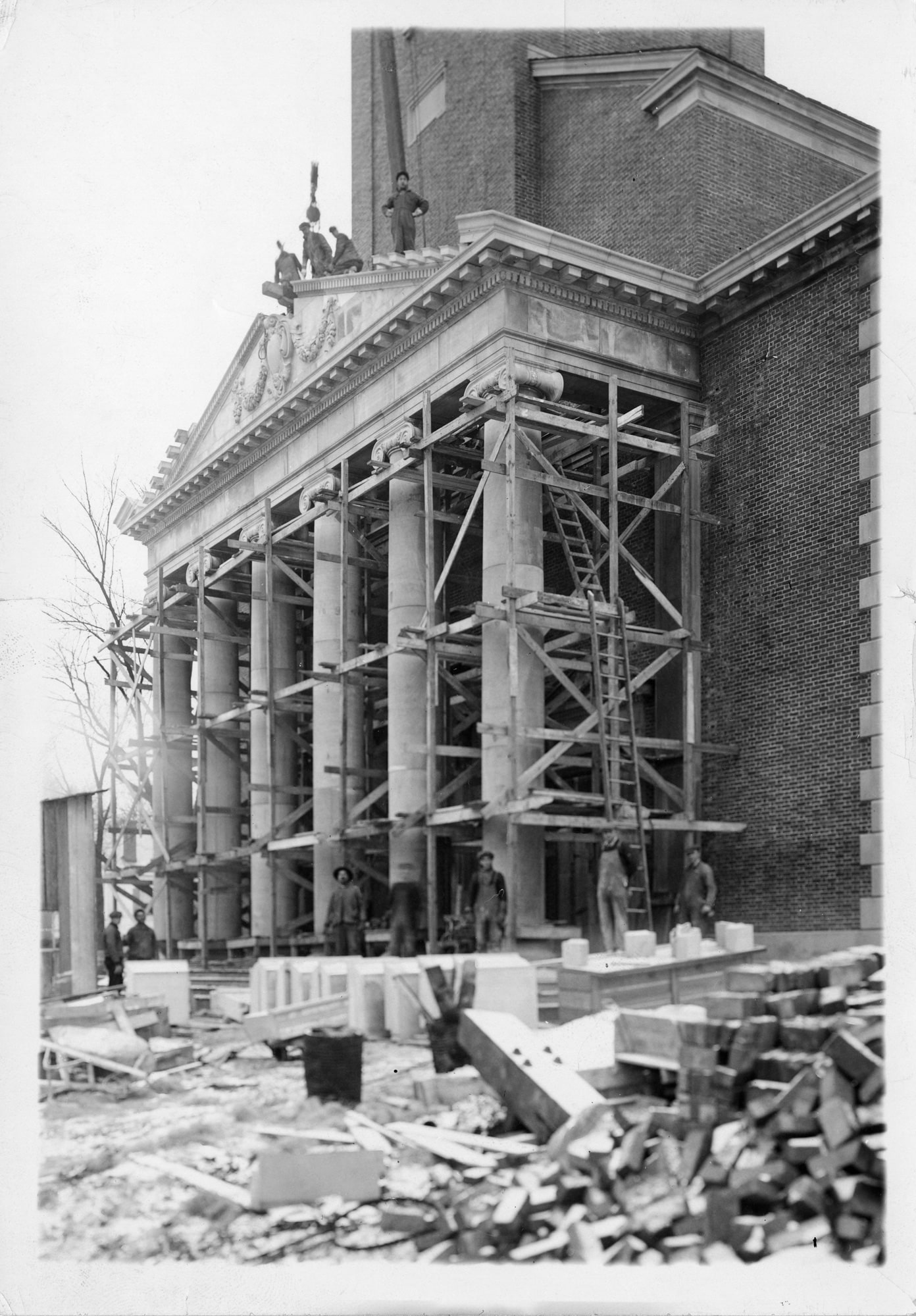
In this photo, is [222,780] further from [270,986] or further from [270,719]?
[270,986]

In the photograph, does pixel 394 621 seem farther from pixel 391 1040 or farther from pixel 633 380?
pixel 391 1040

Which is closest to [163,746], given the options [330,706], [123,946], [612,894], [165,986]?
[330,706]

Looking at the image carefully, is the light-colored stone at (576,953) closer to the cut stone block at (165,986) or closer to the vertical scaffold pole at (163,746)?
the cut stone block at (165,986)

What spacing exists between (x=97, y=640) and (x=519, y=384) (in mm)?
13836

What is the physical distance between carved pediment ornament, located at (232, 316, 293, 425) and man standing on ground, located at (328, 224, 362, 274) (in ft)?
4.98

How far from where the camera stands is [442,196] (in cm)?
3731

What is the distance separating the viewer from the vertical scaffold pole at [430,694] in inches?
988

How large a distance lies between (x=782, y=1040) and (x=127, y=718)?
26497mm

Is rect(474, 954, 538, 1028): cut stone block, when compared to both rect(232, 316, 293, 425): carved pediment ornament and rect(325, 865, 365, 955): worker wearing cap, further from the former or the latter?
rect(232, 316, 293, 425): carved pediment ornament

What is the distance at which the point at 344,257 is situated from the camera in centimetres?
3238

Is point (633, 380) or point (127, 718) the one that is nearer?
point (633, 380)

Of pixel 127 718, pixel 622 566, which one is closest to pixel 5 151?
pixel 622 566

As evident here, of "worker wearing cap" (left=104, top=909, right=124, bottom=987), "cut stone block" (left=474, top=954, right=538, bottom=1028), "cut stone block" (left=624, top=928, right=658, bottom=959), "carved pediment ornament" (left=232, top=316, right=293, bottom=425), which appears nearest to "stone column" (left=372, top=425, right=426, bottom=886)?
"carved pediment ornament" (left=232, top=316, right=293, bottom=425)

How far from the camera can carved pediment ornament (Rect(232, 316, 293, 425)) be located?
32062 mm
